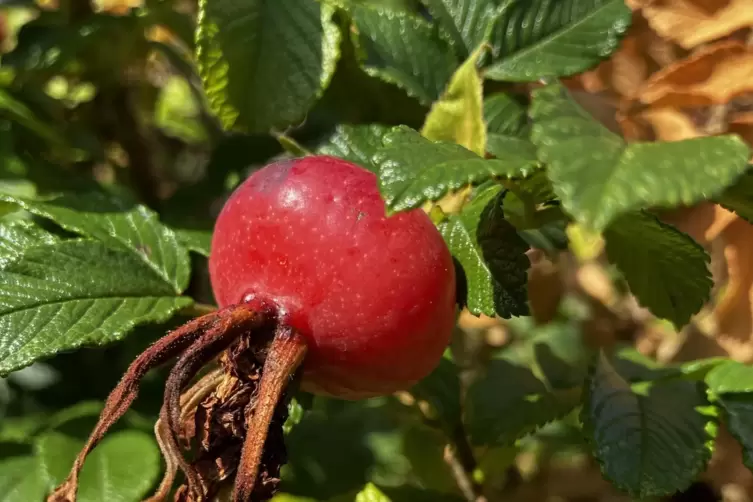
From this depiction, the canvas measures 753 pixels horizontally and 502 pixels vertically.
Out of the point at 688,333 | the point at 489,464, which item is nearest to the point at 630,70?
the point at 688,333

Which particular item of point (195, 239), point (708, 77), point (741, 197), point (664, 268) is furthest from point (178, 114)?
point (741, 197)

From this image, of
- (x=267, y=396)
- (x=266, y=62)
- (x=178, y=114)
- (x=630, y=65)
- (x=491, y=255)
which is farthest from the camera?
(x=178, y=114)

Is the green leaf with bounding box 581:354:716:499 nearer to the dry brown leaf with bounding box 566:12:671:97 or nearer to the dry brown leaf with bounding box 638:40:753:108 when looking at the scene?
the dry brown leaf with bounding box 638:40:753:108

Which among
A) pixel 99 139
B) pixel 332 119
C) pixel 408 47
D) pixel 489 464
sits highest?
pixel 408 47

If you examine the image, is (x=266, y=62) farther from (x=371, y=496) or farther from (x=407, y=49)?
(x=371, y=496)

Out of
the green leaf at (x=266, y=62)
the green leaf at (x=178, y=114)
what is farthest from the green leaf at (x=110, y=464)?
the green leaf at (x=178, y=114)

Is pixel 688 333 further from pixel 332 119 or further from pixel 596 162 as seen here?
pixel 596 162
